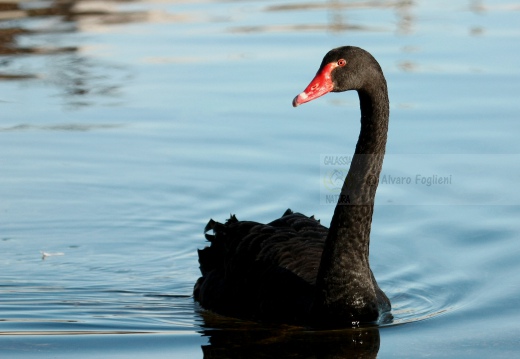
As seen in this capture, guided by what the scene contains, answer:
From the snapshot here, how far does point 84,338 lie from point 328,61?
2217 mm

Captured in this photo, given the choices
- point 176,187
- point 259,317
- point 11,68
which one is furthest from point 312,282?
point 11,68

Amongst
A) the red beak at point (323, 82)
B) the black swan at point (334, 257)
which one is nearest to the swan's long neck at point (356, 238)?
the black swan at point (334, 257)

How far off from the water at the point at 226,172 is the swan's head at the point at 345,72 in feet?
4.86

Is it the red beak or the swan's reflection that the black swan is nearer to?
the red beak

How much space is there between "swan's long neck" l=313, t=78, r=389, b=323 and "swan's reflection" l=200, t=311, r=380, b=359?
16 centimetres

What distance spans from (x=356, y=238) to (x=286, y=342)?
30.9 inches

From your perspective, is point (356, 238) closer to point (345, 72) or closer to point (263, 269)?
point (263, 269)

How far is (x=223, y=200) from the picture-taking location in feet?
30.3

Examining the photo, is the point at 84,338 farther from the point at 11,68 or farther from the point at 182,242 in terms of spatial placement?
the point at 11,68

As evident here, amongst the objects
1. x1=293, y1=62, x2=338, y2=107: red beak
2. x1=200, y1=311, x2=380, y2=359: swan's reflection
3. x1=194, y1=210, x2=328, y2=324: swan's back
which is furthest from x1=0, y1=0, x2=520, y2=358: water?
x1=293, y1=62, x2=338, y2=107: red beak

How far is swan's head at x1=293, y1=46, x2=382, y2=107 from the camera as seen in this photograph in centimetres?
655

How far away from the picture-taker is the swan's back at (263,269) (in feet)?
22.5

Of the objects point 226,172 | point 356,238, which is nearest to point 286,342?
point 356,238

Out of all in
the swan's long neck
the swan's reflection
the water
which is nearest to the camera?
the swan's reflection
